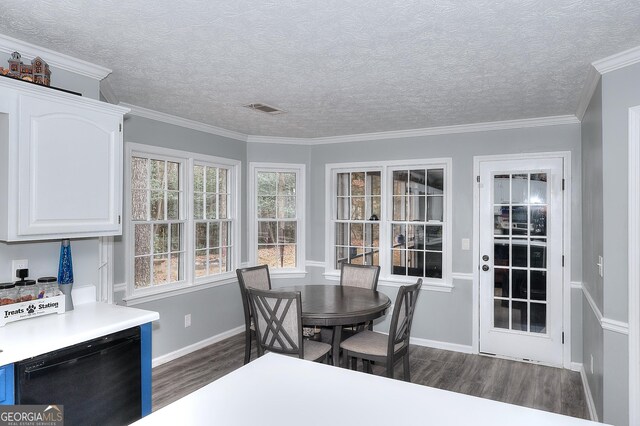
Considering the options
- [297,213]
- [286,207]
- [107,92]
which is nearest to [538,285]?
[297,213]

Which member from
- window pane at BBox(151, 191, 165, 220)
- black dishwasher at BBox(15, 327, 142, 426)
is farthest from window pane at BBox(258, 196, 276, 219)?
black dishwasher at BBox(15, 327, 142, 426)

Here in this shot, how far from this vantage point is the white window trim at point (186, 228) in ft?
12.8

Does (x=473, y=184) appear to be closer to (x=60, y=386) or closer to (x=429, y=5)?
Result: (x=429, y=5)

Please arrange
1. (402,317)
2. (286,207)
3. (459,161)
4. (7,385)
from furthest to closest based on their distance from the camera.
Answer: (286,207), (459,161), (402,317), (7,385)

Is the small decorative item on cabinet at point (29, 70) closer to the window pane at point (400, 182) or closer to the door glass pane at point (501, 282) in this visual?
the window pane at point (400, 182)

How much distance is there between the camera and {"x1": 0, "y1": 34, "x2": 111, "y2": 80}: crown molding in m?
2.41

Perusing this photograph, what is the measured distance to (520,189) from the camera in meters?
4.39

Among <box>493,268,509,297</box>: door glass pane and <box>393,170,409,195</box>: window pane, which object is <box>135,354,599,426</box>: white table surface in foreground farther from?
<box>393,170,409,195</box>: window pane

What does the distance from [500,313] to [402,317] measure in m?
1.77

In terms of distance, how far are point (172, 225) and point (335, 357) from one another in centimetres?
227

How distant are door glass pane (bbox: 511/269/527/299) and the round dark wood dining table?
1.61m

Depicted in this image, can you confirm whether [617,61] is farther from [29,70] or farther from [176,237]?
[176,237]

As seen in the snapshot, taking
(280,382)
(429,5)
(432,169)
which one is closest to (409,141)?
(432,169)

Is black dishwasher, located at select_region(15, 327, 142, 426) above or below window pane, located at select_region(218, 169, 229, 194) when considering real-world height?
below
